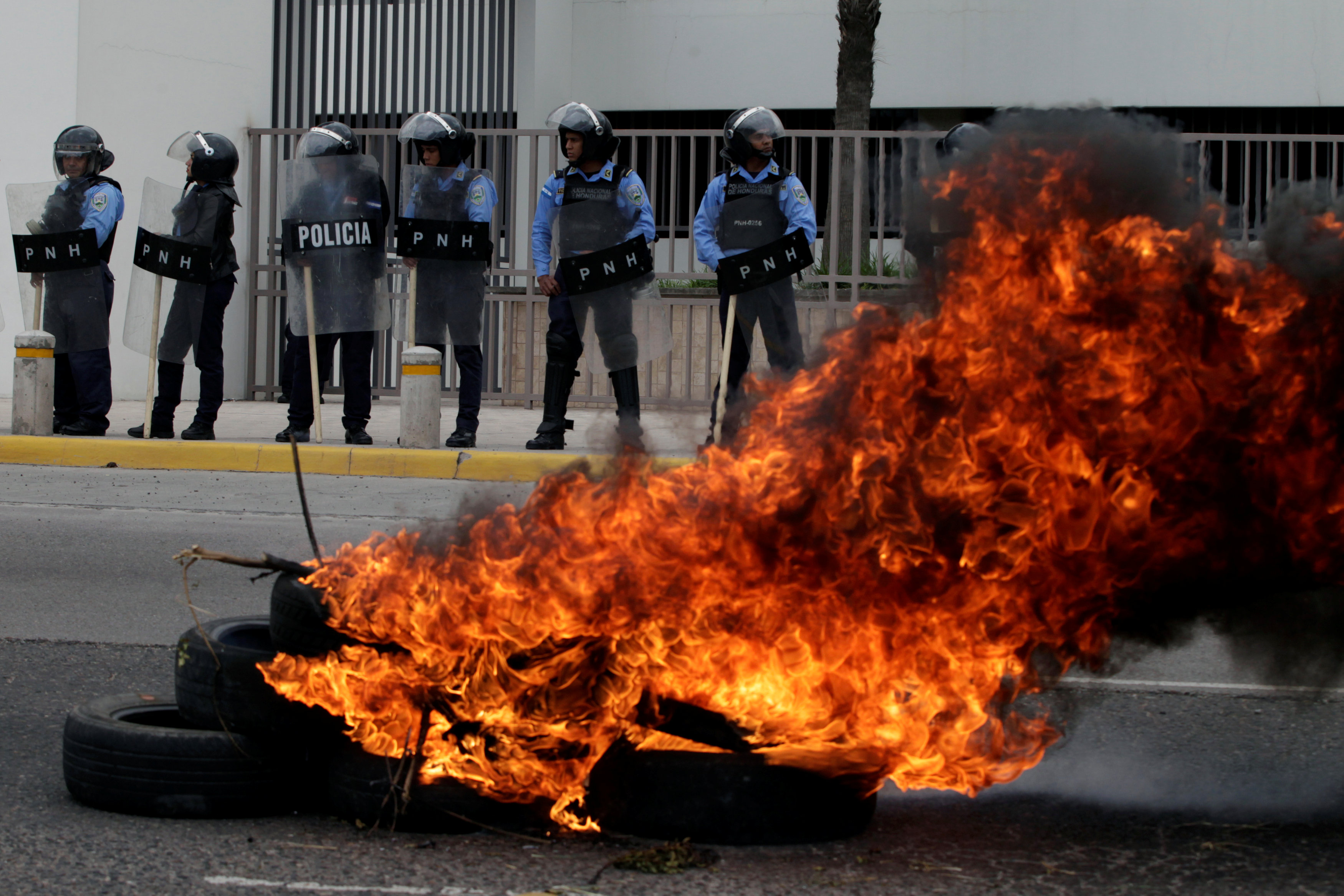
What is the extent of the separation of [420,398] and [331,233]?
134 centimetres

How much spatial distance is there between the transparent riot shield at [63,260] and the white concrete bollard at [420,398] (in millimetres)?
2303

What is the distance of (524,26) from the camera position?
17.0 metres

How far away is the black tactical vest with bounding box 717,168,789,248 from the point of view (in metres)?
10.2

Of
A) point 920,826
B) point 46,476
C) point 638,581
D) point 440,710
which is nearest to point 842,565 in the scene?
point 638,581

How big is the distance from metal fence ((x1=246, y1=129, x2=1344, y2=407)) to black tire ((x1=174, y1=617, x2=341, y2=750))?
9292 mm

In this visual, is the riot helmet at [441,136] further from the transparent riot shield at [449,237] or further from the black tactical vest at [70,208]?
the black tactical vest at [70,208]

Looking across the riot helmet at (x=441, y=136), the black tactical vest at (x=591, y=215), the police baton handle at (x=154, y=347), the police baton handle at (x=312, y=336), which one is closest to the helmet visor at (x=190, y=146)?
the police baton handle at (x=154, y=347)

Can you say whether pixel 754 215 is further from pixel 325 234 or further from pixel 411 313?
pixel 325 234

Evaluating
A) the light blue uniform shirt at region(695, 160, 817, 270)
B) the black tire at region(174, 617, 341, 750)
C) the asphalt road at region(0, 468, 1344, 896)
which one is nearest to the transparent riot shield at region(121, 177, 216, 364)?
the light blue uniform shirt at region(695, 160, 817, 270)

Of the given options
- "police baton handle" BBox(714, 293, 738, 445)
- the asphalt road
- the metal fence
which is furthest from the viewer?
the metal fence

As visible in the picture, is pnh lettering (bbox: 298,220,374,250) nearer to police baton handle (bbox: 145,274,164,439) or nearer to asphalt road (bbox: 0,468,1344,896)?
police baton handle (bbox: 145,274,164,439)

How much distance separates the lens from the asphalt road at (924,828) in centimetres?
313

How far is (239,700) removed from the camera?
11.5 feet

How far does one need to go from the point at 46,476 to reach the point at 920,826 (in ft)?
26.2
